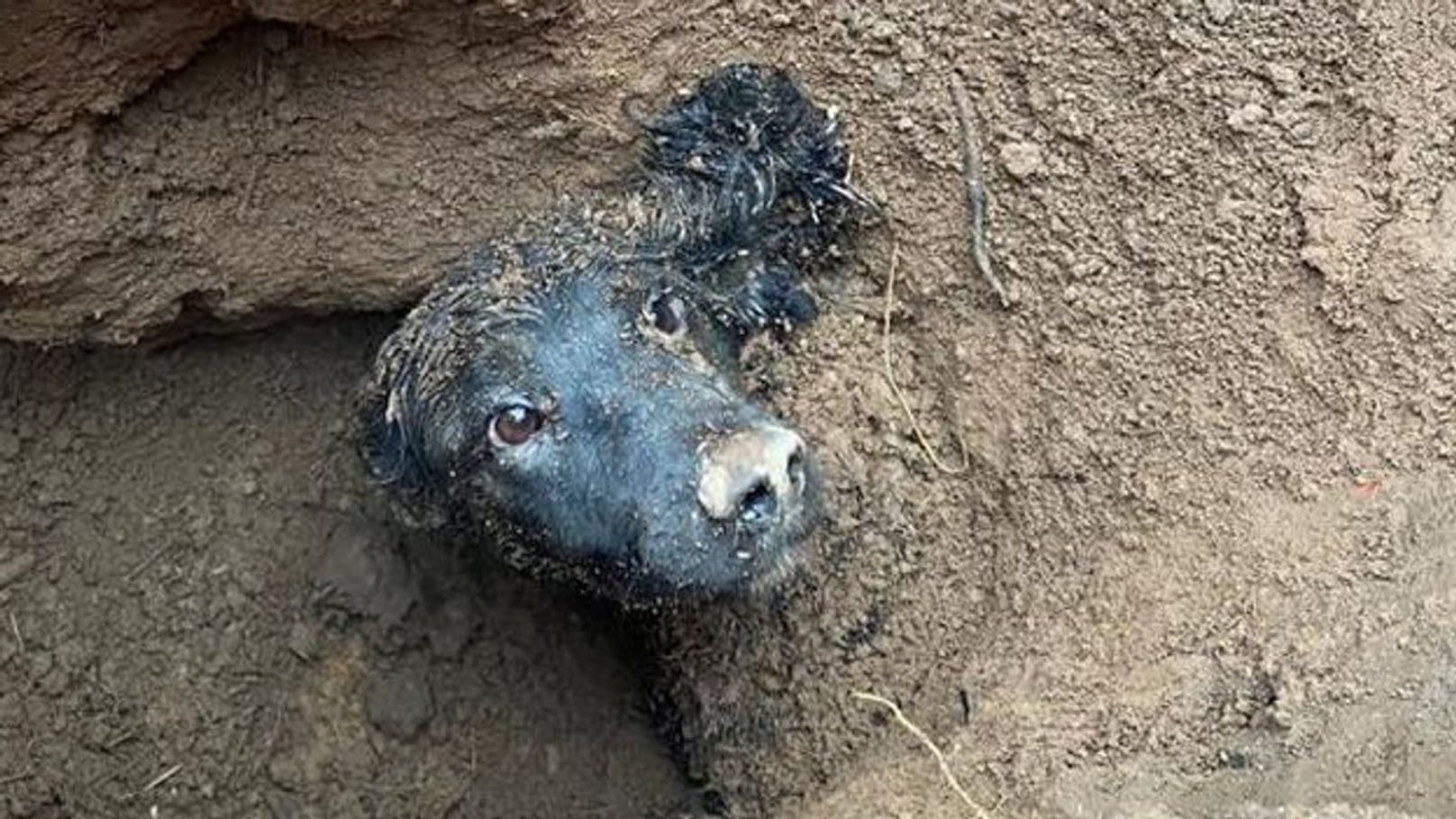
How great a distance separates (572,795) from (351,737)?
604 mm

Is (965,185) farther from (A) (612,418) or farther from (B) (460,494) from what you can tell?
(B) (460,494)

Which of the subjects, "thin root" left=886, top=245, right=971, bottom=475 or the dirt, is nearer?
the dirt

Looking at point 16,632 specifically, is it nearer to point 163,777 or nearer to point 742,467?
point 163,777


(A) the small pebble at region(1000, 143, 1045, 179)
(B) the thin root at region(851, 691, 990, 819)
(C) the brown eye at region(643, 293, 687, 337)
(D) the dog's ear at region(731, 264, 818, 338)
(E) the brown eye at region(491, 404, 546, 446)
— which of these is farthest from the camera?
(D) the dog's ear at region(731, 264, 818, 338)

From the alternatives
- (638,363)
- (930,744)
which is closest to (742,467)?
(638,363)

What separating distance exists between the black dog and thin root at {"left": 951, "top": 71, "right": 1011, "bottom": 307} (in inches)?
11.3

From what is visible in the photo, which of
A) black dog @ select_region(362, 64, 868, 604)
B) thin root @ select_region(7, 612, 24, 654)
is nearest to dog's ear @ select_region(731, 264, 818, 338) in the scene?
black dog @ select_region(362, 64, 868, 604)

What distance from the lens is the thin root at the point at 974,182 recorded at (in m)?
3.92

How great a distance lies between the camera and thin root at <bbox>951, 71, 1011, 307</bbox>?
3918 mm

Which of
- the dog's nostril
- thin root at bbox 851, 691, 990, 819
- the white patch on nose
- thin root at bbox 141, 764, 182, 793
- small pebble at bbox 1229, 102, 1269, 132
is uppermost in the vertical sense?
small pebble at bbox 1229, 102, 1269, 132

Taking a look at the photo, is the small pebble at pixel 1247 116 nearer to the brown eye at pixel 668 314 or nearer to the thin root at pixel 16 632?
the brown eye at pixel 668 314

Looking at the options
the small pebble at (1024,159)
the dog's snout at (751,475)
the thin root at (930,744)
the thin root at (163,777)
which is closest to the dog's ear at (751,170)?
the small pebble at (1024,159)

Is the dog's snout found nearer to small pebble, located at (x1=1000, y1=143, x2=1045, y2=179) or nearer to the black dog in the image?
the black dog

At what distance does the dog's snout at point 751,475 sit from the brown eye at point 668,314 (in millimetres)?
599
